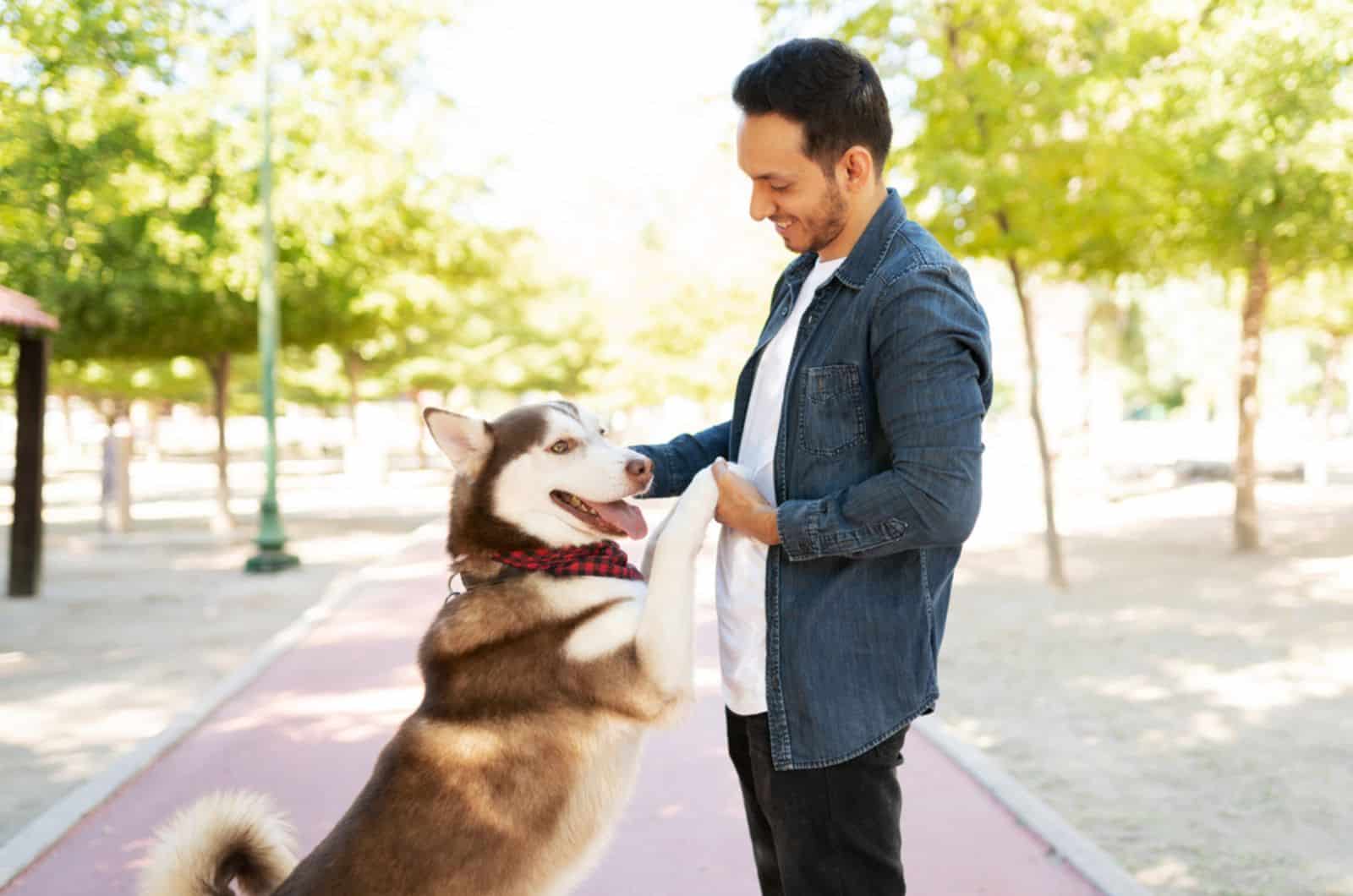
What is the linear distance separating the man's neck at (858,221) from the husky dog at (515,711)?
22.8 inches

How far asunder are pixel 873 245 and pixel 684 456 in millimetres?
954

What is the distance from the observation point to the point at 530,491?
10.5ft

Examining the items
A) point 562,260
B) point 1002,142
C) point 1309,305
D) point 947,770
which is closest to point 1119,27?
point 1002,142

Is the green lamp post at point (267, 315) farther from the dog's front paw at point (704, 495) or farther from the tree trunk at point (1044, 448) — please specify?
the dog's front paw at point (704, 495)

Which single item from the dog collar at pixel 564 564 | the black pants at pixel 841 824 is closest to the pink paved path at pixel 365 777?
the dog collar at pixel 564 564

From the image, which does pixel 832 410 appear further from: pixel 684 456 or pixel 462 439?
pixel 462 439

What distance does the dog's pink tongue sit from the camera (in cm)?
313

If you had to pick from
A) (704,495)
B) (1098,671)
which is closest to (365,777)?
(704,495)

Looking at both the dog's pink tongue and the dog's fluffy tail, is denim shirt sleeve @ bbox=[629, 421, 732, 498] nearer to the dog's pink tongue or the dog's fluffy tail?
the dog's pink tongue

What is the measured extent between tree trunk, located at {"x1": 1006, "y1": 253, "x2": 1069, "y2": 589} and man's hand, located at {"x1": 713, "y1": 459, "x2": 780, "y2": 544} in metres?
10.4

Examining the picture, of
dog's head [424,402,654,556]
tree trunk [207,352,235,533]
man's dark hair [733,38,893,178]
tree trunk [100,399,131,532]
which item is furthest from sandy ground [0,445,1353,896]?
man's dark hair [733,38,893,178]

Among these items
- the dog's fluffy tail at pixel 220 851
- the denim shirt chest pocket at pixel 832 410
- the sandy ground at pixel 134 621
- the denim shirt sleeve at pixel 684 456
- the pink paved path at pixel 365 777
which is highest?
the denim shirt chest pocket at pixel 832 410

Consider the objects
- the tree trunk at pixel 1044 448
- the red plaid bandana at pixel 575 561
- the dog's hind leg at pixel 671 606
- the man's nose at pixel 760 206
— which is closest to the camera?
the man's nose at pixel 760 206

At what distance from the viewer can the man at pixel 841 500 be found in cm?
225
